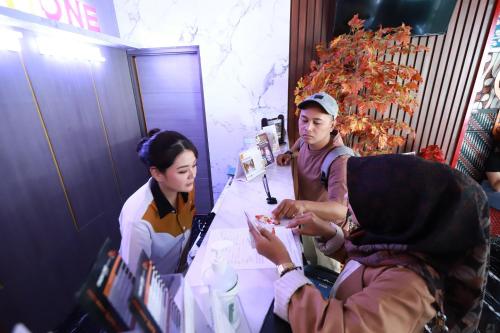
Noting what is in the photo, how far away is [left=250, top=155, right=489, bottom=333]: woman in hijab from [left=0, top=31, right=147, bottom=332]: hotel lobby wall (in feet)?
5.13

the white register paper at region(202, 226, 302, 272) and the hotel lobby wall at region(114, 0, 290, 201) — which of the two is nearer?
the white register paper at region(202, 226, 302, 272)

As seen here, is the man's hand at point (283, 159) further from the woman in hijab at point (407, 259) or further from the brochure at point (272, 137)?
the woman in hijab at point (407, 259)

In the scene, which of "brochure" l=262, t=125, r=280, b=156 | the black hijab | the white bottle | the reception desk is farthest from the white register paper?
"brochure" l=262, t=125, r=280, b=156

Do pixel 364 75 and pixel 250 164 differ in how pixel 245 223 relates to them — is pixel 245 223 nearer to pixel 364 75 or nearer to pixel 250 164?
pixel 250 164

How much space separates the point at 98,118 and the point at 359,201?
258cm

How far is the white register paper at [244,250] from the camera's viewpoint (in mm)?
989

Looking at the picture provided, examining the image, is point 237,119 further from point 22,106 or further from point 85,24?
point 22,106

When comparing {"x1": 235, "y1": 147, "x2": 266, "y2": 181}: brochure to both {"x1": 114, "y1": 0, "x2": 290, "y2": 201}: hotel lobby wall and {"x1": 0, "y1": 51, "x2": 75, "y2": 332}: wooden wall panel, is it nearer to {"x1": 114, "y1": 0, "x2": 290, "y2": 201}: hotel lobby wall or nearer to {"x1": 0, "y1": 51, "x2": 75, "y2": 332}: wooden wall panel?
{"x1": 114, "y1": 0, "x2": 290, "y2": 201}: hotel lobby wall

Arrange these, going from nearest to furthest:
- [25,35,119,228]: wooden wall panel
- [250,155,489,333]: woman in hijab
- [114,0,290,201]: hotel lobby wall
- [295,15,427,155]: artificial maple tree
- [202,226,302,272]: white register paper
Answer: [250,155,489,333]: woman in hijab
[202,226,302,272]: white register paper
[25,35,119,228]: wooden wall panel
[295,15,427,155]: artificial maple tree
[114,0,290,201]: hotel lobby wall

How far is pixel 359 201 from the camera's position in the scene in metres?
0.75

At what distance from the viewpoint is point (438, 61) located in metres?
2.60

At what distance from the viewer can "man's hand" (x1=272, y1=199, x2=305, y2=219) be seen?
1301 millimetres

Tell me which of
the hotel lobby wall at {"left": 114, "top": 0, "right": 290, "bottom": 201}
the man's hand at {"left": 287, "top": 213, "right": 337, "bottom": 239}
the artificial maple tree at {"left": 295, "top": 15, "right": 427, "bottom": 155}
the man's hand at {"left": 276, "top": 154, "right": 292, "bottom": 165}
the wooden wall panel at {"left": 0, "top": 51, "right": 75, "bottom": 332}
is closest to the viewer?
the man's hand at {"left": 287, "top": 213, "right": 337, "bottom": 239}

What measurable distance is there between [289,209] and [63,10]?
2.45 metres
